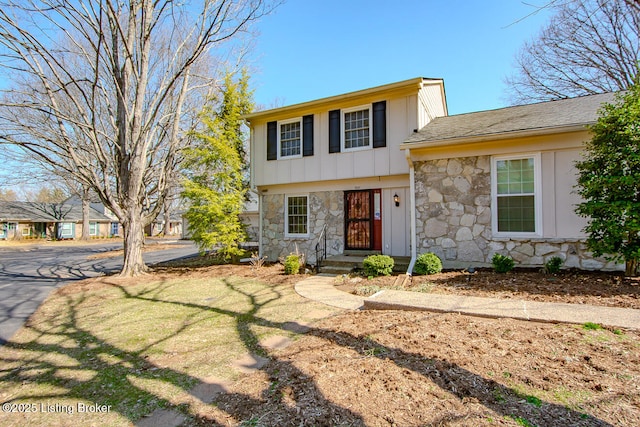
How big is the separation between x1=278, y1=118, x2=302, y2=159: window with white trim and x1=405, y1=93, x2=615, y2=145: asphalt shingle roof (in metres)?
3.79

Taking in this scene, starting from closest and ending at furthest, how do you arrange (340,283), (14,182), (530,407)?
1. (530,407)
2. (340,283)
3. (14,182)

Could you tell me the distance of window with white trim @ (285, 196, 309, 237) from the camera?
10.3 meters

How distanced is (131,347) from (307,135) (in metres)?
7.61

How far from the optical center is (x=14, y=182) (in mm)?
18297

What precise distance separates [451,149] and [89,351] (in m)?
7.68

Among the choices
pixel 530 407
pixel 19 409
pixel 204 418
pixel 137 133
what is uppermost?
pixel 137 133

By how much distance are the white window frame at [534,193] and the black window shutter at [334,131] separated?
4250 millimetres

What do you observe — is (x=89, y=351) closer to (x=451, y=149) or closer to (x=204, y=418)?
(x=204, y=418)

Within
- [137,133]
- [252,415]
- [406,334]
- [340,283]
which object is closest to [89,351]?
[252,415]

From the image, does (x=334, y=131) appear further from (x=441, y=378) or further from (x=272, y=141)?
(x=441, y=378)

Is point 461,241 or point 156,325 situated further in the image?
point 461,241

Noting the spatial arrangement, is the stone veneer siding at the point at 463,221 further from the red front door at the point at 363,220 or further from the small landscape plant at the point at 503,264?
the red front door at the point at 363,220

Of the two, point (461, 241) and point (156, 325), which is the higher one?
point (461, 241)

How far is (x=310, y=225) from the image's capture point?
33.2 feet
